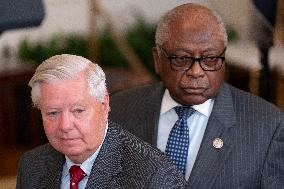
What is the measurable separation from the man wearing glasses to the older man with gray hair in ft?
1.36

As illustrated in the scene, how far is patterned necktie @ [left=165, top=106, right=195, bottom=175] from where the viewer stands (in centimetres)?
258

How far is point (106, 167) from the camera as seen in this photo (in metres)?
2.10

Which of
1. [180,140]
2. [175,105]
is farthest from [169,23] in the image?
[180,140]

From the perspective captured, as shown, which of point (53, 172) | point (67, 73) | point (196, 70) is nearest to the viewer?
point (67, 73)

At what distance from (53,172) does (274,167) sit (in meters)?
0.71

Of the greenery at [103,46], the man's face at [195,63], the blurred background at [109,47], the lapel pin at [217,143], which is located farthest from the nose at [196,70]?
the greenery at [103,46]

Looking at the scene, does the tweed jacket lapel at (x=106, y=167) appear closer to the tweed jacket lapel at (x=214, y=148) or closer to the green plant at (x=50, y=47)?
the tweed jacket lapel at (x=214, y=148)

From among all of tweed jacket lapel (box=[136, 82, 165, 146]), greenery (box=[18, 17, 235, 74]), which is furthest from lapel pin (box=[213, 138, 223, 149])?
greenery (box=[18, 17, 235, 74])

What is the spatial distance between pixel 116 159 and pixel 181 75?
486 millimetres

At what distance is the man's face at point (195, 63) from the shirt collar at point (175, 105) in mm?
64

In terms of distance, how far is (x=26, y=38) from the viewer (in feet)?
14.8

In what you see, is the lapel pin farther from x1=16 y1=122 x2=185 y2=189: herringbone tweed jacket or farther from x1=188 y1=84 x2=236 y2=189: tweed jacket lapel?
Answer: x1=16 y1=122 x2=185 y2=189: herringbone tweed jacket

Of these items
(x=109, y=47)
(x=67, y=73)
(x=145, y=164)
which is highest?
(x=67, y=73)

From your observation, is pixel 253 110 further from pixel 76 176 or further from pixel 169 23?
pixel 76 176
